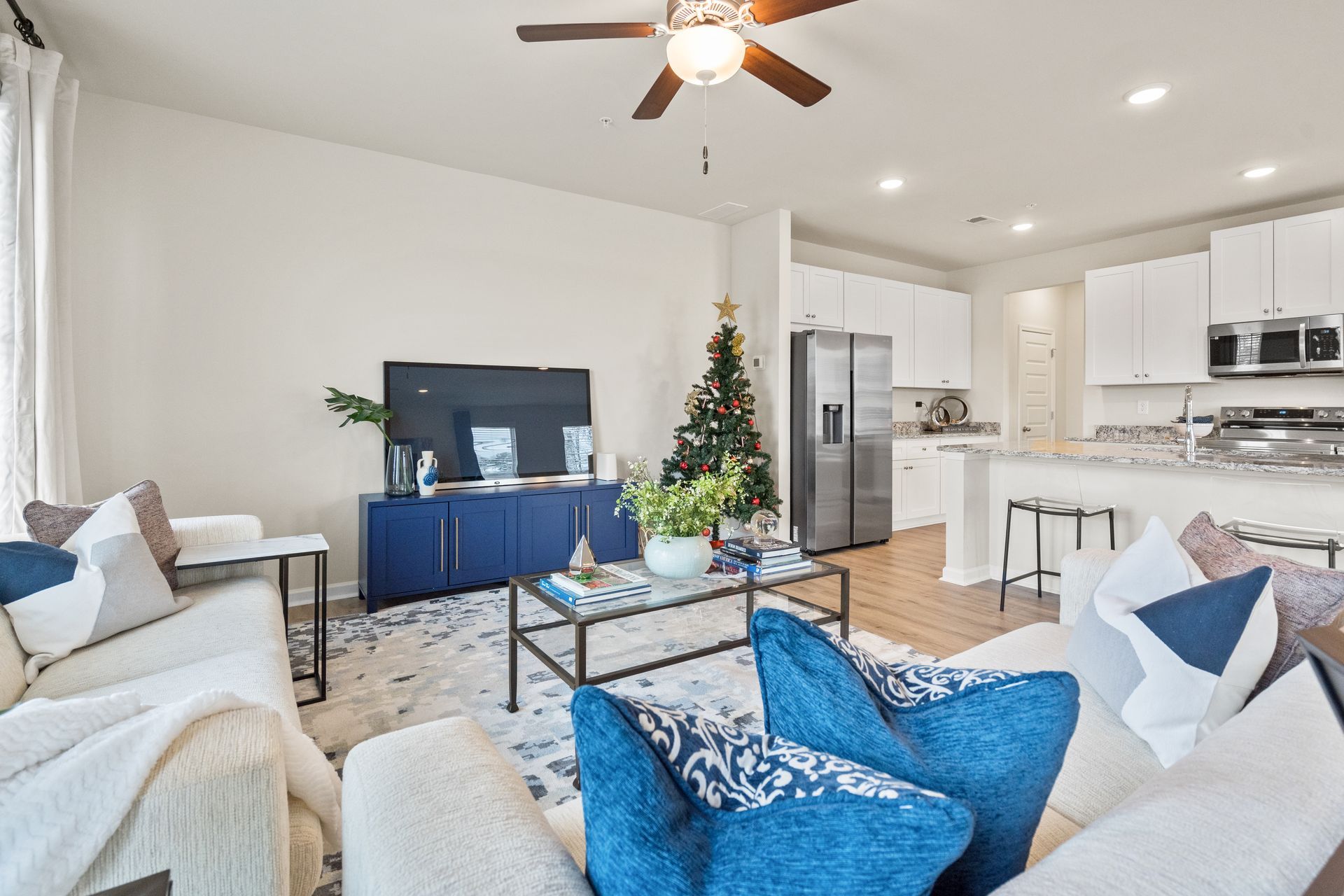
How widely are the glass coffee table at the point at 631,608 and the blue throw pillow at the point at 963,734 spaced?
1202 millimetres

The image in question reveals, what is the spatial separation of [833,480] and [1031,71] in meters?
3.02

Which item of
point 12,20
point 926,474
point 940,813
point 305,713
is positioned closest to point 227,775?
point 940,813

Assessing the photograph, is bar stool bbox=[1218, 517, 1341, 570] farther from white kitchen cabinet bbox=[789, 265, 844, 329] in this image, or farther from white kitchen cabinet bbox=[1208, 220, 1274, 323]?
white kitchen cabinet bbox=[789, 265, 844, 329]

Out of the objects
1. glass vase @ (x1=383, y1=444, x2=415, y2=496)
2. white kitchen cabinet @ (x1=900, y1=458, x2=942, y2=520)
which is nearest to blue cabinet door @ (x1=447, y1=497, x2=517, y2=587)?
glass vase @ (x1=383, y1=444, x2=415, y2=496)

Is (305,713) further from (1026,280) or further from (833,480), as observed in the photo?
(1026,280)

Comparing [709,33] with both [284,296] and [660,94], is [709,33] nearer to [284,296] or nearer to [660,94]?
[660,94]

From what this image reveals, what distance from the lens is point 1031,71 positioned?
3.00 m

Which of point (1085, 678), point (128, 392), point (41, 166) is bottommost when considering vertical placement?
point (1085, 678)

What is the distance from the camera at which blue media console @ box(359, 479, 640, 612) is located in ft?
12.0

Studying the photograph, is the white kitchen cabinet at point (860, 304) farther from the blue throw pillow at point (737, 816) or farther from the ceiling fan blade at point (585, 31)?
the blue throw pillow at point (737, 816)

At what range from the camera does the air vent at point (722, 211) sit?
16.1 feet

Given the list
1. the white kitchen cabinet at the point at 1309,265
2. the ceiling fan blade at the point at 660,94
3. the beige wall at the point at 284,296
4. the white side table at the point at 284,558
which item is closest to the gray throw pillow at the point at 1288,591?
the ceiling fan blade at the point at 660,94

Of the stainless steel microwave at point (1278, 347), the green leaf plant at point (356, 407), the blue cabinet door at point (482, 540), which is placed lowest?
the blue cabinet door at point (482, 540)

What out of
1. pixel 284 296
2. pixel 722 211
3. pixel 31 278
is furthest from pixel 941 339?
pixel 31 278
